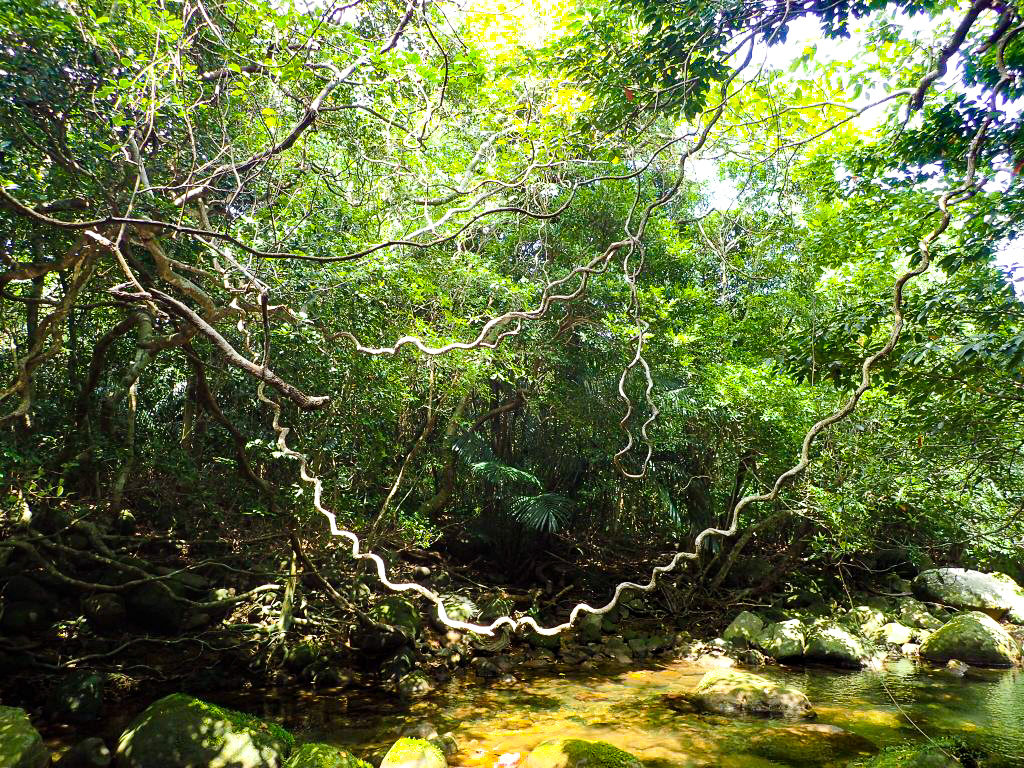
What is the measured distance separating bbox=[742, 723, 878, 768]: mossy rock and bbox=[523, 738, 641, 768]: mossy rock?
1263 millimetres

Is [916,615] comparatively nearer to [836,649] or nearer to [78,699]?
[836,649]

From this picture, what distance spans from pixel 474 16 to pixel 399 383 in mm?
3797

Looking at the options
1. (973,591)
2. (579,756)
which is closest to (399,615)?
(579,756)

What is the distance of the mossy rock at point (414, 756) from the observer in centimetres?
421

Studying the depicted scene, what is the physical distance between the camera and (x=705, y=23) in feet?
11.8

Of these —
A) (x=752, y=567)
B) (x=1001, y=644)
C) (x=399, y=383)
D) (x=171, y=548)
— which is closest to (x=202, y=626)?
(x=171, y=548)

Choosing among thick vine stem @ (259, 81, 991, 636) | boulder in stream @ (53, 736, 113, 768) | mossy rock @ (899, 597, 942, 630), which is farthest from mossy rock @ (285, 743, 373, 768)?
mossy rock @ (899, 597, 942, 630)

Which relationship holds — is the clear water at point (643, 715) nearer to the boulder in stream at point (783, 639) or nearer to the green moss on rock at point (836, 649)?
the green moss on rock at point (836, 649)

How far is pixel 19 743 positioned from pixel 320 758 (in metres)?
1.77

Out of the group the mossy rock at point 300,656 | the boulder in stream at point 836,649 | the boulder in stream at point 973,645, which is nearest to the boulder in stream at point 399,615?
the mossy rock at point 300,656

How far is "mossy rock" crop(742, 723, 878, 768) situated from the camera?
186 inches

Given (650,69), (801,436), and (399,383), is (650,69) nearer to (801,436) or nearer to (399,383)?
(399,383)

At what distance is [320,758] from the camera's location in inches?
157

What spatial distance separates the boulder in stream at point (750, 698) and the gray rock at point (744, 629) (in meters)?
1.84
